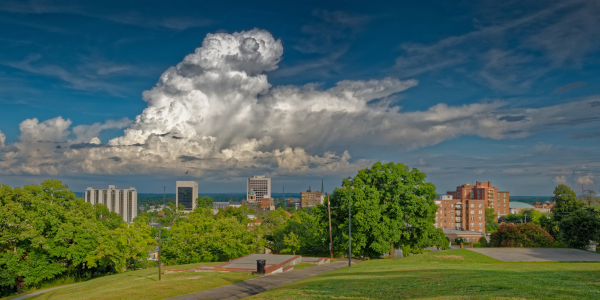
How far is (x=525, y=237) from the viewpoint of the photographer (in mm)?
50719

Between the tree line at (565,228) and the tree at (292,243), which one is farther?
the tree line at (565,228)

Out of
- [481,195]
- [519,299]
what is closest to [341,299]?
[519,299]

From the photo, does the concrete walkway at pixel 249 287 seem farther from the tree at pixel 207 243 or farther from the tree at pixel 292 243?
the tree at pixel 292 243

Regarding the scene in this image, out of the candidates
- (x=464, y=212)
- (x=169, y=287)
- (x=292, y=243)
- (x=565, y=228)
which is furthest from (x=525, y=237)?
(x=464, y=212)

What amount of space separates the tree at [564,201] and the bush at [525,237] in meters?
11.1

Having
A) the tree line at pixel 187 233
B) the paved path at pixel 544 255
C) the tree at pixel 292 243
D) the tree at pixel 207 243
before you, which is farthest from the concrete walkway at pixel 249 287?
the paved path at pixel 544 255

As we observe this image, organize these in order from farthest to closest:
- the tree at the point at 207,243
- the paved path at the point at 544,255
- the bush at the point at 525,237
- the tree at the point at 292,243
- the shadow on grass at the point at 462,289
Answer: the bush at the point at 525,237, the tree at the point at 292,243, the tree at the point at 207,243, the paved path at the point at 544,255, the shadow on grass at the point at 462,289

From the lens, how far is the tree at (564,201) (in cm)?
5948

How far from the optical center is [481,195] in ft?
477

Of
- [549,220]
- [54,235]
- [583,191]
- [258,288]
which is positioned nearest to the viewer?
[258,288]

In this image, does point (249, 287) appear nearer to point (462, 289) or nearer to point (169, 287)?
point (169, 287)

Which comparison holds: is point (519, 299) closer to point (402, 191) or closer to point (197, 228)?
point (402, 191)

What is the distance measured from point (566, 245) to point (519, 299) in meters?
49.6

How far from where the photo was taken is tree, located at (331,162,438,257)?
3597cm
